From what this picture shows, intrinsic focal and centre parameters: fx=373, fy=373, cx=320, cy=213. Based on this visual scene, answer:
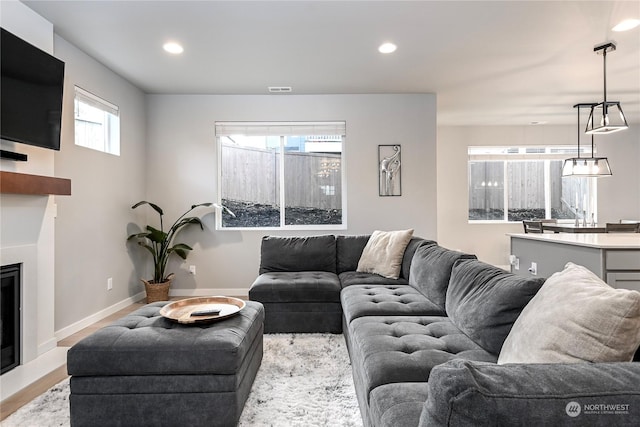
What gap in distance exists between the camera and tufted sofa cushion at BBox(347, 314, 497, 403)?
56.8 inches

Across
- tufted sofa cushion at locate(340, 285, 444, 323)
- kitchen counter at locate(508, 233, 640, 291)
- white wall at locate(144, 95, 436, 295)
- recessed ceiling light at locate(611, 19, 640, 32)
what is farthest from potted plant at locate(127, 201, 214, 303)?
recessed ceiling light at locate(611, 19, 640, 32)

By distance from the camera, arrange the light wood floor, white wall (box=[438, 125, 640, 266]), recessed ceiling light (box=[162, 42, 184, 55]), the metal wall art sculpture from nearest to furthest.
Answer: the light wood floor
recessed ceiling light (box=[162, 42, 184, 55])
the metal wall art sculpture
white wall (box=[438, 125, 640, 266])

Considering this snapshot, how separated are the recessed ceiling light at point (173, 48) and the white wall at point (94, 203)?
836 millimetres

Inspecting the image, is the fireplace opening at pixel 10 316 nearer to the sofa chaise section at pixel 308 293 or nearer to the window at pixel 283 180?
the sofa chaise section at pixel 308 293

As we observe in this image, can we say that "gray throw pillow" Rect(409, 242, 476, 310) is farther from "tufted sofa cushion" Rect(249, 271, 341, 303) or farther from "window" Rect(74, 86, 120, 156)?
"window" Rect(74, 86, 120, 156)

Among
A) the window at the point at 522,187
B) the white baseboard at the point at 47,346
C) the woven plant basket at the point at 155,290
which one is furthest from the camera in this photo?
the window at the point at 522,187

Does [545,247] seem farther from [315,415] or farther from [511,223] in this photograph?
[511,223]

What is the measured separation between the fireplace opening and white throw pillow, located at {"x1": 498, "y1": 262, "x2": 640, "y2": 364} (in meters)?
2.98

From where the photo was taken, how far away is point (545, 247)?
3111mm

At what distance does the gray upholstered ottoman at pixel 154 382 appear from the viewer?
1.73 metres

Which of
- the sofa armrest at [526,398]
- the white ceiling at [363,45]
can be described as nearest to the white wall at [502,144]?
the white ceiling at [363,45]

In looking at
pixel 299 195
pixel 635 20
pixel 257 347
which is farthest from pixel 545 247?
pixel 299 195

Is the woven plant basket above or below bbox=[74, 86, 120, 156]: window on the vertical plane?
below

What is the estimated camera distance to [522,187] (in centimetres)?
699
